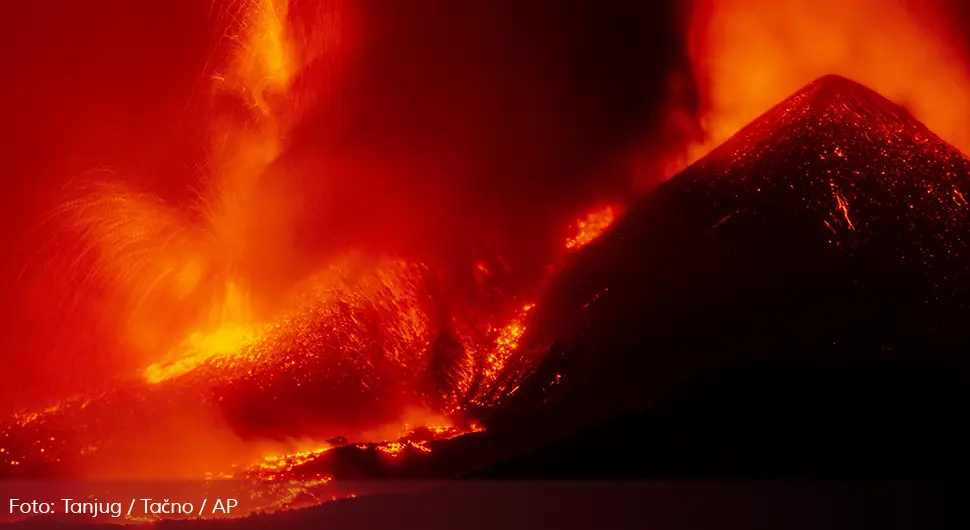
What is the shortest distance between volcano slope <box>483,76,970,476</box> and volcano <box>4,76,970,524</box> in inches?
1.5

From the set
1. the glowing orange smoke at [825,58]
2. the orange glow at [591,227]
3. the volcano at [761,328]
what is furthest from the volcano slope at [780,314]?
the glowing orange smoke at [825,58]

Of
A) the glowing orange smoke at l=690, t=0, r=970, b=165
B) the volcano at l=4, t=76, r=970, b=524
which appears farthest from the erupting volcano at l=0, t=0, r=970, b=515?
the glowing orange smoke at l=690, t=0, r=970, b=165

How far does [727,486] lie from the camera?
52.0ft

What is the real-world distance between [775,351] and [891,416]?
7.59 ft

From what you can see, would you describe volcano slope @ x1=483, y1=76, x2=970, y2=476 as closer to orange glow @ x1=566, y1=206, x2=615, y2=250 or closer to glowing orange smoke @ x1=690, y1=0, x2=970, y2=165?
orange glow @ x1=566, y1=206, x2=615, y2=250

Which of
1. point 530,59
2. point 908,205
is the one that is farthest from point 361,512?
point 530,59

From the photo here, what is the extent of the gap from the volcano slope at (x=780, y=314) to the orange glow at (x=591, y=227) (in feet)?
4.74

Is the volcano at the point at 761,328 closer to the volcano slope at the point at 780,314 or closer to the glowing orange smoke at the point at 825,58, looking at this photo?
the volcano slope at the point at 780,314

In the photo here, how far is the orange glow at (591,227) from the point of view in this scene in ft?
84.1

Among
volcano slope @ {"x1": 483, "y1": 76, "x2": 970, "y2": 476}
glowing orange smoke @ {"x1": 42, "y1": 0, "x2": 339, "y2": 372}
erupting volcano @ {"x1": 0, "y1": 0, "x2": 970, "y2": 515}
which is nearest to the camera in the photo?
volcano slope @ {"x1": 483, "y1": 76, "x2": 970, "y2": 476}

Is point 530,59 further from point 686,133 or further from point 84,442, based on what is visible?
point 84,442

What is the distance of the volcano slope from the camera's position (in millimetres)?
16766

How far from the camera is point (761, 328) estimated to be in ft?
62.7

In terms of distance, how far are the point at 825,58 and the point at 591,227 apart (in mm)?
8315
